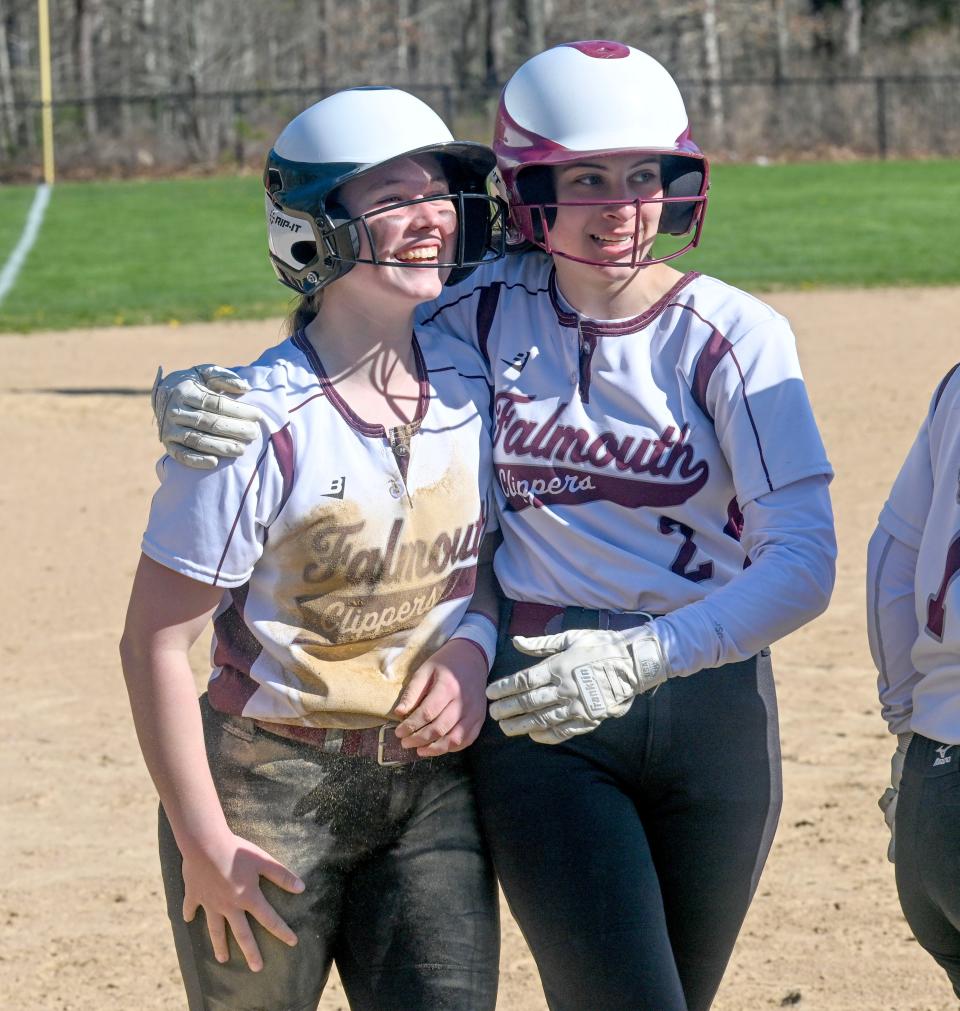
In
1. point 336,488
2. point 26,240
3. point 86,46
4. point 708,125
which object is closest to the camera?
point 336,488

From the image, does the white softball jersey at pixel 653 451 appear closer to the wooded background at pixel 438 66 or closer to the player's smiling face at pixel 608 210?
the player's smiling face at pixel 608 210

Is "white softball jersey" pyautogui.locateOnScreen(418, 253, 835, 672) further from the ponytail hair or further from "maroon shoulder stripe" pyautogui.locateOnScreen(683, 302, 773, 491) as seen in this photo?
the ponytail hair

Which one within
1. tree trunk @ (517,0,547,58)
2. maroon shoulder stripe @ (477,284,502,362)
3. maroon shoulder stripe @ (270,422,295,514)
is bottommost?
tree trunk @ (517,0,547,58)

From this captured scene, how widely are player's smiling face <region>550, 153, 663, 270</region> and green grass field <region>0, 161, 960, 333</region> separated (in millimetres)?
10809

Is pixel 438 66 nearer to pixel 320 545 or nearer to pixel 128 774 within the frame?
pixel 128 774

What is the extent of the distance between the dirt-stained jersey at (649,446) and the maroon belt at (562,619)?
15mm

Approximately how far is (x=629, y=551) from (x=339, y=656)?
1.53ft

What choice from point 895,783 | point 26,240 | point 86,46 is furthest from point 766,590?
point 86,46

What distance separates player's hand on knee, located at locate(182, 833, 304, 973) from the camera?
216 cm

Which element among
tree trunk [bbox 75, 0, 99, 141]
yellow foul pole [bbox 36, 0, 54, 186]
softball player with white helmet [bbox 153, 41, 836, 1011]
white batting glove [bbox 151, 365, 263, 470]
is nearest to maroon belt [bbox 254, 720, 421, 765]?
softball player with white helmet [bbox 153, 41, 836, 1011]

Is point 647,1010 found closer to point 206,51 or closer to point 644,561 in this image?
point 644,561

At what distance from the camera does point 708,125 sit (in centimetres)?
2884

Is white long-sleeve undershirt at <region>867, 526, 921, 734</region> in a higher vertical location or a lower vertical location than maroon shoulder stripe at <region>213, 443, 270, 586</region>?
lower

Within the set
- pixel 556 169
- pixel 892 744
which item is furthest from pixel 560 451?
pixel 892 744
